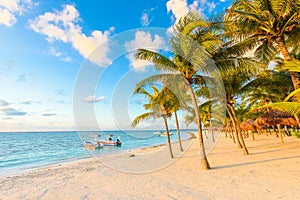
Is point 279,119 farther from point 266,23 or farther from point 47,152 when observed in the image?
point 47,152

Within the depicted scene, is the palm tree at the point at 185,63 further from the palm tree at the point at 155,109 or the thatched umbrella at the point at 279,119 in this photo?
the thatched umbrella at the point at 279,119

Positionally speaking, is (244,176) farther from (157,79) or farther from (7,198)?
(7,198)

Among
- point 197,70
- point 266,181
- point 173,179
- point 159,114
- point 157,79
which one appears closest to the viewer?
point 266,181

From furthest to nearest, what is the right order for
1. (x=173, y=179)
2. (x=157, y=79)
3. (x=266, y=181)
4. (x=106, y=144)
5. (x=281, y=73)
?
(x=106, y=144), (x=281, y=73), (x=157, y=79), (x=173, y=179), (x=266, y=181)

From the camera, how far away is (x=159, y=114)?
11.8 m

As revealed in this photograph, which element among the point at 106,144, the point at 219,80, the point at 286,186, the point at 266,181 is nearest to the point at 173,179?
the point at 266,181

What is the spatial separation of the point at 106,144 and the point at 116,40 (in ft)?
76.6

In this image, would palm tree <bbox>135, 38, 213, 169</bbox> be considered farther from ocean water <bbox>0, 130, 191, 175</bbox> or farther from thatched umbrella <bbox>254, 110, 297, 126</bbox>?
thatched umbrella <bbox>254, 110, 297, 126</bbox>

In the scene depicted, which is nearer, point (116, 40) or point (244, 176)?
point (244, 176)

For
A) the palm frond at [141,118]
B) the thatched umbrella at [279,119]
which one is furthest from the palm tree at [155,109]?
the thatched umbrella at [279,119]

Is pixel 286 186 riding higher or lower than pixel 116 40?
lower

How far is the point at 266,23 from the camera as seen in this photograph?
6816mm

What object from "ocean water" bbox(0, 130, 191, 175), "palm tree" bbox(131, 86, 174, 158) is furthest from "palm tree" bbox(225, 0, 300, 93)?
"ocean water" bbox(0, 130, 191, 175)

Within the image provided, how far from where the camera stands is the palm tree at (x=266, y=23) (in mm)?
6484
